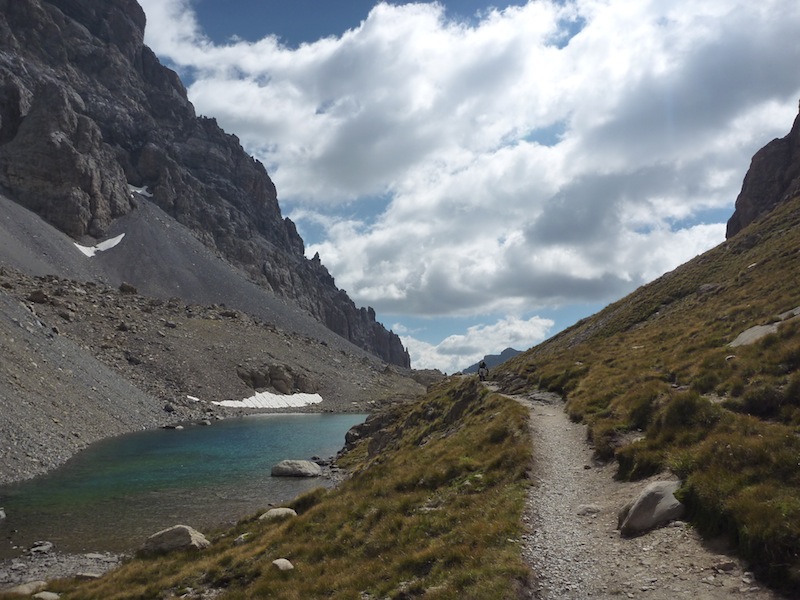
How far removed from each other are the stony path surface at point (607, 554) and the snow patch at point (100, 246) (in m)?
197

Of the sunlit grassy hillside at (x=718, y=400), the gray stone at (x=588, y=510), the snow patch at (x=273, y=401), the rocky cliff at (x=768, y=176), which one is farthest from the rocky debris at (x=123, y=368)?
the rocky cliff at (x=768, y=176)

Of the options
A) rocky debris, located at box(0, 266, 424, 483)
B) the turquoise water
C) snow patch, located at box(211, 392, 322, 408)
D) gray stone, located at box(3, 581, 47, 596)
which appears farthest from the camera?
snow patch, located at box(211, 392, 322, 408)

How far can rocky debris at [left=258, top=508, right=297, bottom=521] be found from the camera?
78.0 feet

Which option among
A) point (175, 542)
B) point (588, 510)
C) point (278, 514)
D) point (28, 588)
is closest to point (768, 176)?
point (588, 510)

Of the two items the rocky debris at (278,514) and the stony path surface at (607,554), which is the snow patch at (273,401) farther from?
the stony path surface at (607,554)

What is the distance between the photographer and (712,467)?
490 inches

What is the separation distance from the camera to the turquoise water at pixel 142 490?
97.8 ft

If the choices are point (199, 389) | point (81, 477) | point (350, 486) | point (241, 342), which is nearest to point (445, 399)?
point (350, 486)

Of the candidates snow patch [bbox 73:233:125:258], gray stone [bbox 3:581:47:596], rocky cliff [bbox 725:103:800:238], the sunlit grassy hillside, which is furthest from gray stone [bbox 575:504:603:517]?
snow patch [bbox 73:233:125:258]

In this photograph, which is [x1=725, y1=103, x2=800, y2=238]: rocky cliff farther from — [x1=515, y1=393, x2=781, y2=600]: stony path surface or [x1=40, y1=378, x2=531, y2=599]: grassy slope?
[x1=515, y1=393, x2=781, y2=600]: stony path surface

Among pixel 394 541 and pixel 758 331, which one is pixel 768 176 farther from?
pixel 394 541

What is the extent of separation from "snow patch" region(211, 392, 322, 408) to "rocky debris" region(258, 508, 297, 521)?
92163 millimetres

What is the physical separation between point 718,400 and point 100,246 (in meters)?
208

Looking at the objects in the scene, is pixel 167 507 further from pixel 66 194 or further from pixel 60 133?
pixel 60 133
